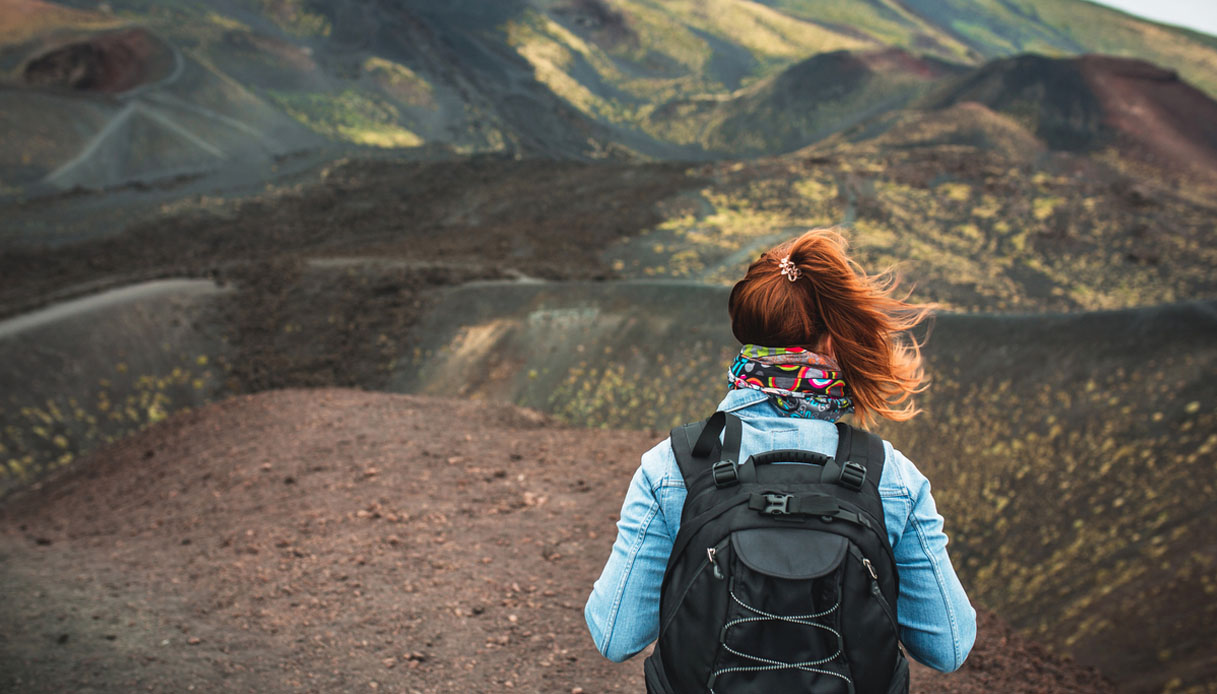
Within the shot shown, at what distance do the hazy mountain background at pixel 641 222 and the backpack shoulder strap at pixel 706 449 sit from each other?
5788 mm

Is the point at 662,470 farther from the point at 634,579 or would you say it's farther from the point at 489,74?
the point at 489,74

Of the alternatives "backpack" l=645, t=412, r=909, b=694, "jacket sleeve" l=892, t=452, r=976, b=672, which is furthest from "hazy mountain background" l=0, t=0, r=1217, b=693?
"backpack" l=645, t=412, r=909, b=694

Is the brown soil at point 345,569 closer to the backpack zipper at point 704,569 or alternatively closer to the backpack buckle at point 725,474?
the backpack zipper at point 704,569

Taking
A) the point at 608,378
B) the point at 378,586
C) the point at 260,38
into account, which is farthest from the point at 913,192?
the point at 260,38

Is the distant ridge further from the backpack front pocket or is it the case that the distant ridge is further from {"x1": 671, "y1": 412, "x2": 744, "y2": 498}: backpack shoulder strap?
the backpack front pocket

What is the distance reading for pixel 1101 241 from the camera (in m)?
16.9

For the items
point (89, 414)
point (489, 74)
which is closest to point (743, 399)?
point (89, 414)

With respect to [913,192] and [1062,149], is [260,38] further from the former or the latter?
[1062,149]

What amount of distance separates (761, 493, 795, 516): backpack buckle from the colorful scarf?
0.27 meters

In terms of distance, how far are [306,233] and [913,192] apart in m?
17.2

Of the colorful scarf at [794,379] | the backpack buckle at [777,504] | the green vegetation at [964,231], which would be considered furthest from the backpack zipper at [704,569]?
the green vegetation at [964,231]

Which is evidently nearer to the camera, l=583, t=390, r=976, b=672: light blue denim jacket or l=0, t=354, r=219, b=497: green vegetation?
l=583, t=390, r=976, b=672: light blue denim jacket

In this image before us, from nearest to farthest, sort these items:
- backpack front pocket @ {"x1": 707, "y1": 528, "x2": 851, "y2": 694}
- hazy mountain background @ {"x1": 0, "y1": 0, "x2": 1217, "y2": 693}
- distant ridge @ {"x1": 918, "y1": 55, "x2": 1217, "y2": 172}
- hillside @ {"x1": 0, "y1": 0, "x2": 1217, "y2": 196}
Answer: backpack front pocket @ {"x1": 707, "y1": 528, "x2": 851, "y2": 694}, hazy mountain background @ {"x1": 0, "y1": 0, "x2": 1217, "y2": 693}, hillside @ {"x1": 0, "y1": 0, "x2": 1217, "y2": 196}, distant ridge @ {"x1": 918, "y1": 55, "x2": 1217, "y2": 172}

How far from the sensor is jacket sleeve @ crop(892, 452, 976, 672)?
1.66m
